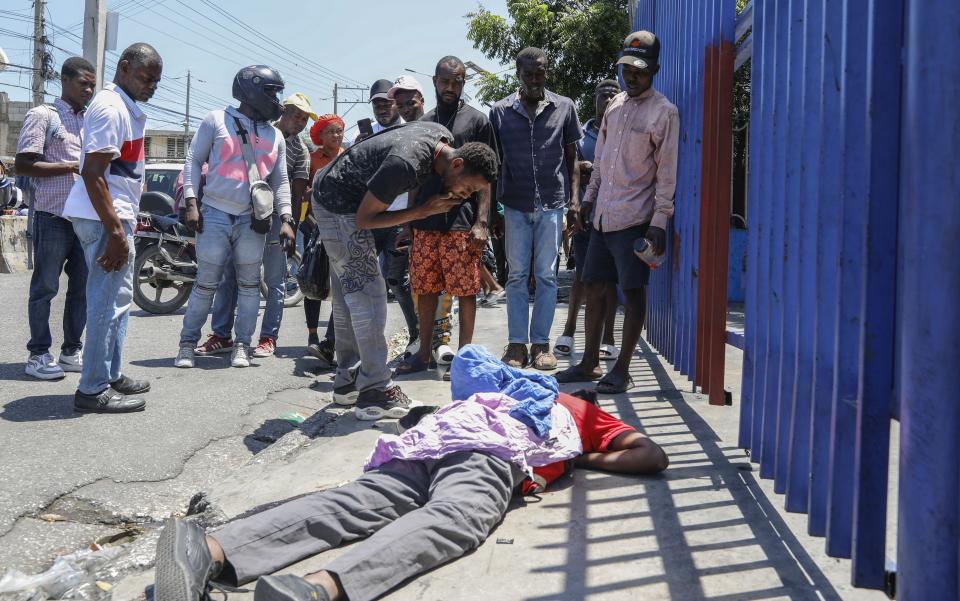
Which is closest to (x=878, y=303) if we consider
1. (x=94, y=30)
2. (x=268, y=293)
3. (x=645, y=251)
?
(x=645, y=251)

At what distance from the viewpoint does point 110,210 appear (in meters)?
4.39

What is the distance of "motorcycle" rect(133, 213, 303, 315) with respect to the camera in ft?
27.7

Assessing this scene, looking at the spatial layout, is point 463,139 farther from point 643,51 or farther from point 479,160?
point 479,160

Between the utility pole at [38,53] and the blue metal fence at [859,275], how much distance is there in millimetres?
31125

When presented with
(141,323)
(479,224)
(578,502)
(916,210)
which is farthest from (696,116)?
(141,323)

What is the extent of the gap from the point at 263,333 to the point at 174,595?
4.58 meters

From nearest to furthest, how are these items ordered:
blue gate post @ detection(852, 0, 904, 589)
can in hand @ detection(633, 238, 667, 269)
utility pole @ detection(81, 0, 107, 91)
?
1. blue gate post @ detection(852, 0, 904, 589)
2. can in hand @ detection(633, 238, 667, 269)
3. utility pole @ detection(81, 0, 107, 91)

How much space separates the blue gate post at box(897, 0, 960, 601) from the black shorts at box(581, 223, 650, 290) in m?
3.11

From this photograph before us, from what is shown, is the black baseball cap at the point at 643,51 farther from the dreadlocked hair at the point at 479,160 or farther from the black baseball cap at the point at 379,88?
the black baseball cap at the point at 379,88

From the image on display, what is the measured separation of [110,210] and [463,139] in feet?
7.16

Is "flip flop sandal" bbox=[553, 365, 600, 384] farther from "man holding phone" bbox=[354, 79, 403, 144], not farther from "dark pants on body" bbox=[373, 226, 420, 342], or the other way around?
"man holding phone" bbox=[354, 79, 403, 144]

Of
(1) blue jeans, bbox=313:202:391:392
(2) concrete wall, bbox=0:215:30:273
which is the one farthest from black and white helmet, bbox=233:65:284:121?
(2) concrete wall, bbox=0:215:30:273

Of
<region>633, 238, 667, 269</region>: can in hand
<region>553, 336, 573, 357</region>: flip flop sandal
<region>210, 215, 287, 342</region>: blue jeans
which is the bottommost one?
<region>553, 336, 573, 357</region>: flip flop sandal

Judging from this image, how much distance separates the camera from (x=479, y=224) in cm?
547
